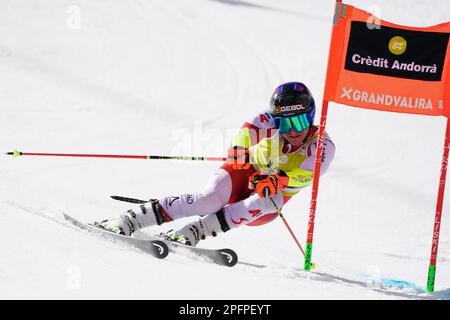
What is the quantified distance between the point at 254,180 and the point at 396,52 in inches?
60.7

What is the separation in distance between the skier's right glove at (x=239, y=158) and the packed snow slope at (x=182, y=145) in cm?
86

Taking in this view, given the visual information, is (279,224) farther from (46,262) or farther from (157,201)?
(46,262)

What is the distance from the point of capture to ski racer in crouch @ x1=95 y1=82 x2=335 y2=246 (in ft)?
18.1

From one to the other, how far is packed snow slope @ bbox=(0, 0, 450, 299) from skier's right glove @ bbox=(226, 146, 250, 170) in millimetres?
864

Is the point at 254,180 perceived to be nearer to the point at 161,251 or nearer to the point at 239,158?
the point at 239,158

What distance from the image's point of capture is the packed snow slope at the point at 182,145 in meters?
4.64

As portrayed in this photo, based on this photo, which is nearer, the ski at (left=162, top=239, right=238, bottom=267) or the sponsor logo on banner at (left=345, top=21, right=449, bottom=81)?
the ski at (left=162, top=239, right=238, bottom=267)

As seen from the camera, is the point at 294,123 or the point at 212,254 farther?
the point at 294,123

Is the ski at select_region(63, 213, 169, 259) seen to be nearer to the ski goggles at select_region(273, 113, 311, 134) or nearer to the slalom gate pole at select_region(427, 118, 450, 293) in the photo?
the ski goggles at select_region(273, 113, 311, 134)

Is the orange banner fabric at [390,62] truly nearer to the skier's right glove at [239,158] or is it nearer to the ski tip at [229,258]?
the skier's right glove at [239,158]

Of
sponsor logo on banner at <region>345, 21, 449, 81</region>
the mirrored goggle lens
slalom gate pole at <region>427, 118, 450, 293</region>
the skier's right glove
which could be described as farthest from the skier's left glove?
slalom gate pole at <region>427, 118, 450, 293</region>

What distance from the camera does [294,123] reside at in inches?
222

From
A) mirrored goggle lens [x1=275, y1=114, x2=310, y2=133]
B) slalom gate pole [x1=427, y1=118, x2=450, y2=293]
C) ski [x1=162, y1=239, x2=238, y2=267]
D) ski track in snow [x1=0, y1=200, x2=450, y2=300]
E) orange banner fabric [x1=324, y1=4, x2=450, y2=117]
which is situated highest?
orange banner fabric [x1=324, y1=4, x2=450, y2=117]

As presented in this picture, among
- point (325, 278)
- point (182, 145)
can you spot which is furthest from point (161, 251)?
point (182, 145)
